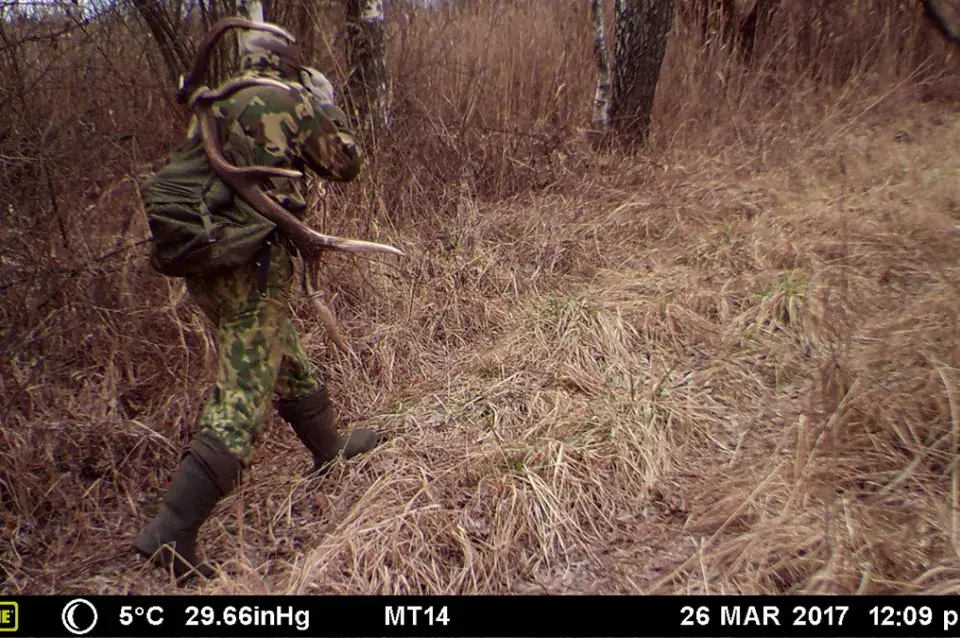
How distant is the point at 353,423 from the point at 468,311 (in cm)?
106

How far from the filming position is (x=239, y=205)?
7.10 ft

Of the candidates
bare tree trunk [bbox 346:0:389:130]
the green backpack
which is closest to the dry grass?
bare tree trunk [bbox 346:0:389:130]

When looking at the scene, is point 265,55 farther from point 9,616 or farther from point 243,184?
point 9,616

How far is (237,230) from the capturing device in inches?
84.0

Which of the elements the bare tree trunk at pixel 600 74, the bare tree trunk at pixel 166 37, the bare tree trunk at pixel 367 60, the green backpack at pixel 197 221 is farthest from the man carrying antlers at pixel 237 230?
the bare tree trunk at pixel 600 74

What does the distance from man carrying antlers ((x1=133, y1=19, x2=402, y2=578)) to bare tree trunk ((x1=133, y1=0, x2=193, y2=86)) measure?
1240 mm

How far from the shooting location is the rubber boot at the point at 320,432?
8.64ft

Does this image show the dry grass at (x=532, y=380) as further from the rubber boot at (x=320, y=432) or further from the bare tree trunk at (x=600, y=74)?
the bare tree trunk at (x=600, y=74)

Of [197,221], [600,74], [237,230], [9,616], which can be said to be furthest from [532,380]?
[600,74]

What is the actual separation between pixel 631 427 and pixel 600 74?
3886mm

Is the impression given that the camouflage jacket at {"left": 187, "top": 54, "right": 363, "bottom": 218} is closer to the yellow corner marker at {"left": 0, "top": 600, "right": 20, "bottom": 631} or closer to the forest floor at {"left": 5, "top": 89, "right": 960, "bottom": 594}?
the forest floor at {"left": 5, "top": 89, "right": 960, "bottom": 594}

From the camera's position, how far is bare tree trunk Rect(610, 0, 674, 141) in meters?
5.44

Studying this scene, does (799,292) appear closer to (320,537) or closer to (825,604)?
(825,604)

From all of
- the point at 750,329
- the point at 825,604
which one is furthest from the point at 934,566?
the point at 750,329
